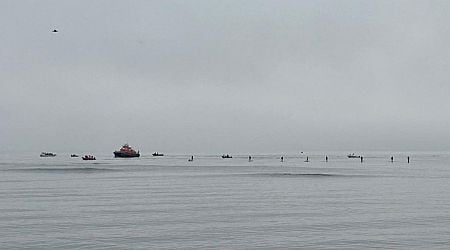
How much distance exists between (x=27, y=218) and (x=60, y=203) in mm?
11322

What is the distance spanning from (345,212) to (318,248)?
53.1 feet

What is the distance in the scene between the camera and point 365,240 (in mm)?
31641

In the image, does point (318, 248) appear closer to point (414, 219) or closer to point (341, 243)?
point (341, 243)

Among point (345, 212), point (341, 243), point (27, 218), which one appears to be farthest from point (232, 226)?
point (27, 218)

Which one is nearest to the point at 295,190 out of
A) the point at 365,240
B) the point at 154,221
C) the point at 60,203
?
the point at 60,203

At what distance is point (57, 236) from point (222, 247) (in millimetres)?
9416

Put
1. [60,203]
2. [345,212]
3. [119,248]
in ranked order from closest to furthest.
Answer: [119,248] < [345,212] < [60,203]

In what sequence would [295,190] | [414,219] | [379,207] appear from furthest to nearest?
[295,190] < [379,207] < [414,219]

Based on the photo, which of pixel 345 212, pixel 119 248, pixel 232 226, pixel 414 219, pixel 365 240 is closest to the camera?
pixel 119 248

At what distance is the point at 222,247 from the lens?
29.8 metres

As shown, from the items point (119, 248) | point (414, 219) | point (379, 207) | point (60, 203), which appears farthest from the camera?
point (60, 203)

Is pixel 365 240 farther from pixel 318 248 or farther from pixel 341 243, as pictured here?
pixel 318 248

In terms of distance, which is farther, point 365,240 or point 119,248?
point 365,240

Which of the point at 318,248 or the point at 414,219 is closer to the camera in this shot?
the point at 318,248
